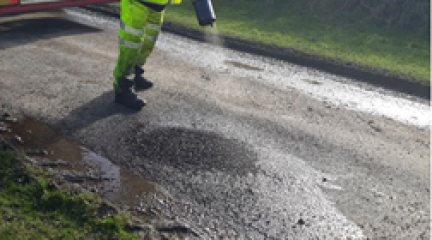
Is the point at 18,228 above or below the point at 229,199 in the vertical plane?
above

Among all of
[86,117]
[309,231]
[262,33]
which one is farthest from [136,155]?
[262,33]

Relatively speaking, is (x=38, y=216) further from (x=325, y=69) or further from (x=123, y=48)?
(x=325, y=69)

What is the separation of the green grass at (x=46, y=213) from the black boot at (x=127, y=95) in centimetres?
172

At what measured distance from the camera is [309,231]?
3621mm

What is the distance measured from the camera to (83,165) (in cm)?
401

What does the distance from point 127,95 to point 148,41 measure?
714mm

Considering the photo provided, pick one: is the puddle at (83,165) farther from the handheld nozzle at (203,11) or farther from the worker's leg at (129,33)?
the handheld nozzle at (203,11)

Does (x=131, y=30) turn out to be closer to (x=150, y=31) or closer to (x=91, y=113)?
(x=150, y=31)

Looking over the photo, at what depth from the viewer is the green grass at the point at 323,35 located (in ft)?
29.3

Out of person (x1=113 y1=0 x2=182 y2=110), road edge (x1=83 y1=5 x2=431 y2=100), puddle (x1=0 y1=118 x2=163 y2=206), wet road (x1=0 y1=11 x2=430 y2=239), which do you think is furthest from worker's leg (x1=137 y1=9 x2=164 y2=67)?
road edge (x1=83 y1=5 x2=431 y2=100)

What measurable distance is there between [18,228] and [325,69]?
241 inches

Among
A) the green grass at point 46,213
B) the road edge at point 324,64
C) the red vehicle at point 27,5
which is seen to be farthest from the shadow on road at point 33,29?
the green grass at point 46,213

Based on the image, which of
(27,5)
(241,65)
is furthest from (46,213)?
(27,5)

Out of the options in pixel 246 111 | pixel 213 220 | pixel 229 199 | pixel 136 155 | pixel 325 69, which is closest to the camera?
pixel 213 220
